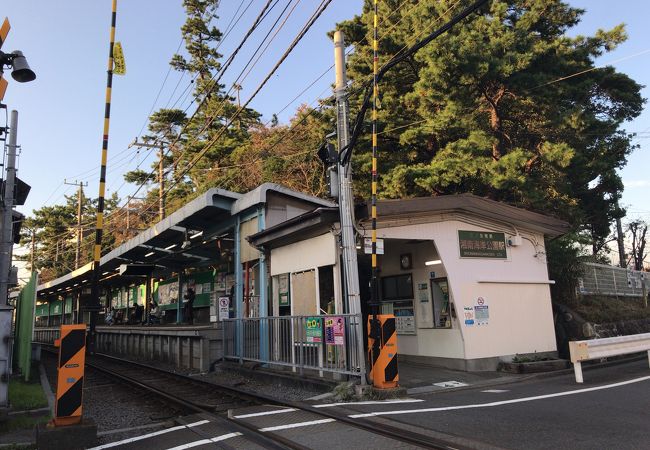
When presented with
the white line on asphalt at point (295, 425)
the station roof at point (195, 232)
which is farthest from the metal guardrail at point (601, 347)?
the station roof at point (195, 232)

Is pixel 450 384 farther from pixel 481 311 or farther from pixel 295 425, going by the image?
pixel 295 425

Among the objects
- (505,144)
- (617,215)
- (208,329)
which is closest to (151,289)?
(208,329)

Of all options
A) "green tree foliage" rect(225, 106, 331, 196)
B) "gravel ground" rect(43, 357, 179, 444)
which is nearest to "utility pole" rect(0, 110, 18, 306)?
"gravel ground" rect(43, 357, 179, 444)

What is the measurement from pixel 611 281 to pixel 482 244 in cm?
1190

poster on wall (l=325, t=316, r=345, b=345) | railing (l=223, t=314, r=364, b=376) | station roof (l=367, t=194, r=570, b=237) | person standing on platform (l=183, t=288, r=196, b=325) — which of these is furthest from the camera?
person standing on platform (l=183, t=288, r=196, b=325)

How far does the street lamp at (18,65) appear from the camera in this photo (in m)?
8.31

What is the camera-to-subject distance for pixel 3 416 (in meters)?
7.45

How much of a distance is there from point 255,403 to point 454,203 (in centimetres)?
630

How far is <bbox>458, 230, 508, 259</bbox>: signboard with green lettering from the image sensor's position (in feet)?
39.0

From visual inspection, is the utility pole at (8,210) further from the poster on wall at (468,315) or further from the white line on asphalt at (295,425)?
the poster on wall at (468,315)

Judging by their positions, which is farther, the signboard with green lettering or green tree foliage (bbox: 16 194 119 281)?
green tree foliage (bbox: 16 194 119 281)

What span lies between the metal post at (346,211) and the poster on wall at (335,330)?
31 centimetres

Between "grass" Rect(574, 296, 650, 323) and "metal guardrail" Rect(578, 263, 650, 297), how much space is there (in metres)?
0.47

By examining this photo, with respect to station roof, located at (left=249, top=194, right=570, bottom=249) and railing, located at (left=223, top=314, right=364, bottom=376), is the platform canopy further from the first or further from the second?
railing, located at (left=223, top=314, right=364, bottom=376)
